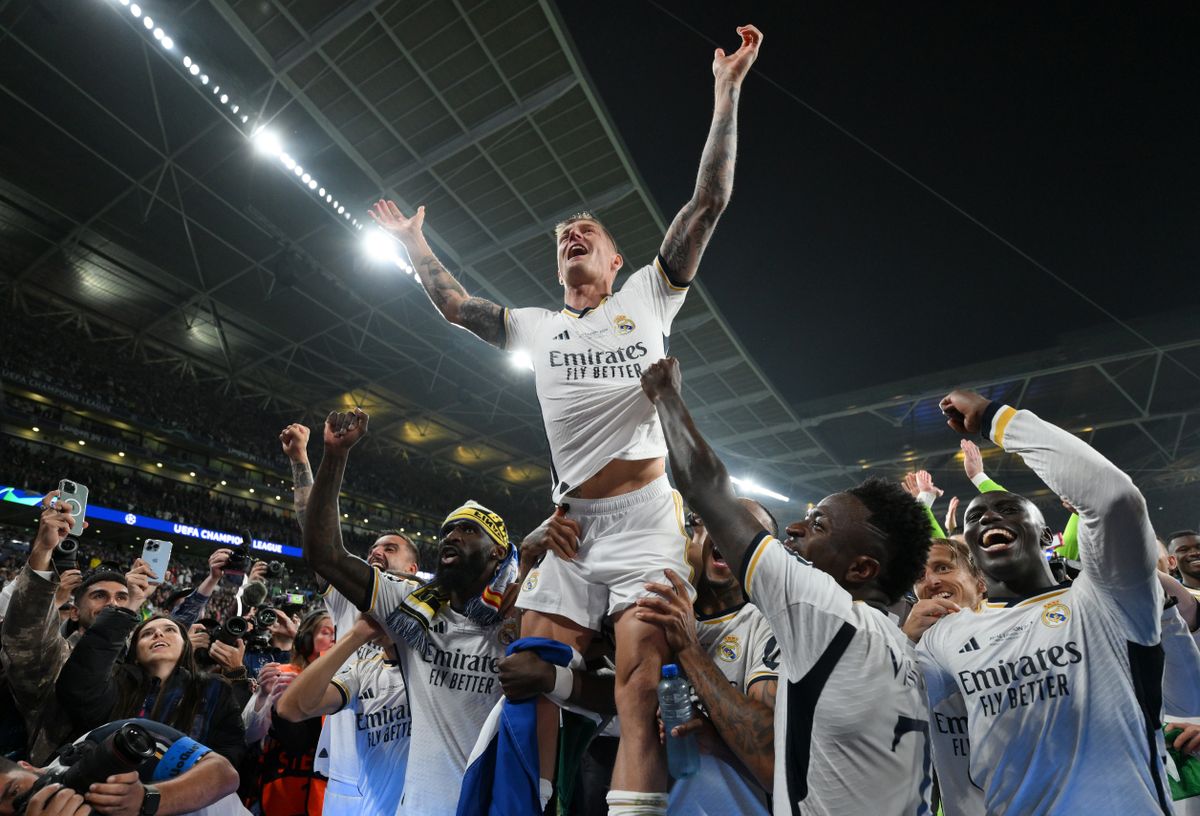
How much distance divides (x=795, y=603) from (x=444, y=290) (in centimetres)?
225

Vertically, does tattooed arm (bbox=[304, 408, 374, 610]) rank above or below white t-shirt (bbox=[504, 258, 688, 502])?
below

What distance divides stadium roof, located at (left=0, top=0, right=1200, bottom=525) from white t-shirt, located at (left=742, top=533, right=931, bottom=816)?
9.65 meters

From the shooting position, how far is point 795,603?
164 cm

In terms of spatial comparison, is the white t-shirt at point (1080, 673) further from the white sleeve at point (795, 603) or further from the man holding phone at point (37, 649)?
the man holding phone at point (37, 649)

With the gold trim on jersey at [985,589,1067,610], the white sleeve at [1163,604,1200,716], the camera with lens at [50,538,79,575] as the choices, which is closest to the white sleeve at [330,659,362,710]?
the camera with lens at [50,538,79,575]

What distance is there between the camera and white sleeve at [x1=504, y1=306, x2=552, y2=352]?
2.83m

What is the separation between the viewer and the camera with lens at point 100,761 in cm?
241

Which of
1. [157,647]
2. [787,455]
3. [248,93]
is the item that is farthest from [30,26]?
[787,455]

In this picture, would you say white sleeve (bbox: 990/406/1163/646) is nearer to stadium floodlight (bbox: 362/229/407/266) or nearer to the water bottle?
the water bottle

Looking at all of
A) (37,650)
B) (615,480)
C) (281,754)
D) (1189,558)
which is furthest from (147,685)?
(1189,558)

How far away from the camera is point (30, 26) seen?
9.88m

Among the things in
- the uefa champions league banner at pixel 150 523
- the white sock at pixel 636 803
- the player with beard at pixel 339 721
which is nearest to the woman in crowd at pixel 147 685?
the player with beard at pixel 339 721

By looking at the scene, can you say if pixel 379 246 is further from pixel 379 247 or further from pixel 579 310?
pixel 579 310

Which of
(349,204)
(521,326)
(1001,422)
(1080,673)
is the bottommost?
(1080,673)
